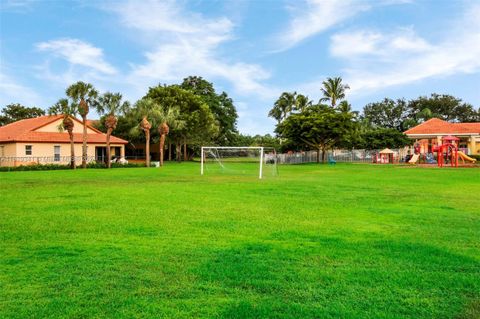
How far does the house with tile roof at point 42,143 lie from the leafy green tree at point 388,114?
50.7 metres

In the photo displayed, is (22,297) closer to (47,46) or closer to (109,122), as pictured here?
(47,46)

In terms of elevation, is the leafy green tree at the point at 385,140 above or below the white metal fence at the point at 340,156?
above

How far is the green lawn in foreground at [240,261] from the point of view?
12.9 ft

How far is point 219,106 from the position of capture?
203 feet

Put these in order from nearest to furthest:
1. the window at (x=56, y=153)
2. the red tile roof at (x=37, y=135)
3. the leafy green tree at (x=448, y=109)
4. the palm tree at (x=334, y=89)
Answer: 1. the red tile roof at (x=37, y=135)
2. the window at (x=56, y=153)
3. the palm tree at (x=334, y=89)
4. the leafy green tree at (x=448, y=109)

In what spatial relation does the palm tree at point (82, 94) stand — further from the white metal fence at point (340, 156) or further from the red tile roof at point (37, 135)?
the white metal fence at point (340, 156)

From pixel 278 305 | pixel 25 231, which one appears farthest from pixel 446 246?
pixel 25 231

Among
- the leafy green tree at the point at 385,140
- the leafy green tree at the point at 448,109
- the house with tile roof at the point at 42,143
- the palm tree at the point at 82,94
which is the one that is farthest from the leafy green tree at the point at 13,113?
the leafy green tree at the point at 448,109

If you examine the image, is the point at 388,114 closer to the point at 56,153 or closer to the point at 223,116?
the point at 223,116

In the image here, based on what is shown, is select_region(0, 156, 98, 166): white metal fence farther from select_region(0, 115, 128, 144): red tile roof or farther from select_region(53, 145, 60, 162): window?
select_region(0, 115, 128, 144): red tile roof

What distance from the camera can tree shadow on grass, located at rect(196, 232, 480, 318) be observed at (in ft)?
12.6

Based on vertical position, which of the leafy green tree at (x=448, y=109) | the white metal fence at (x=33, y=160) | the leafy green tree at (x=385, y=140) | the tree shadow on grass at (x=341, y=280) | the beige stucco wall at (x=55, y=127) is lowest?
the tree shadow on grass at (x=341, y=280)

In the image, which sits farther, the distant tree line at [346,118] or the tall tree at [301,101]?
the tall tree at [301,101]

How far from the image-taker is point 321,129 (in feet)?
136
